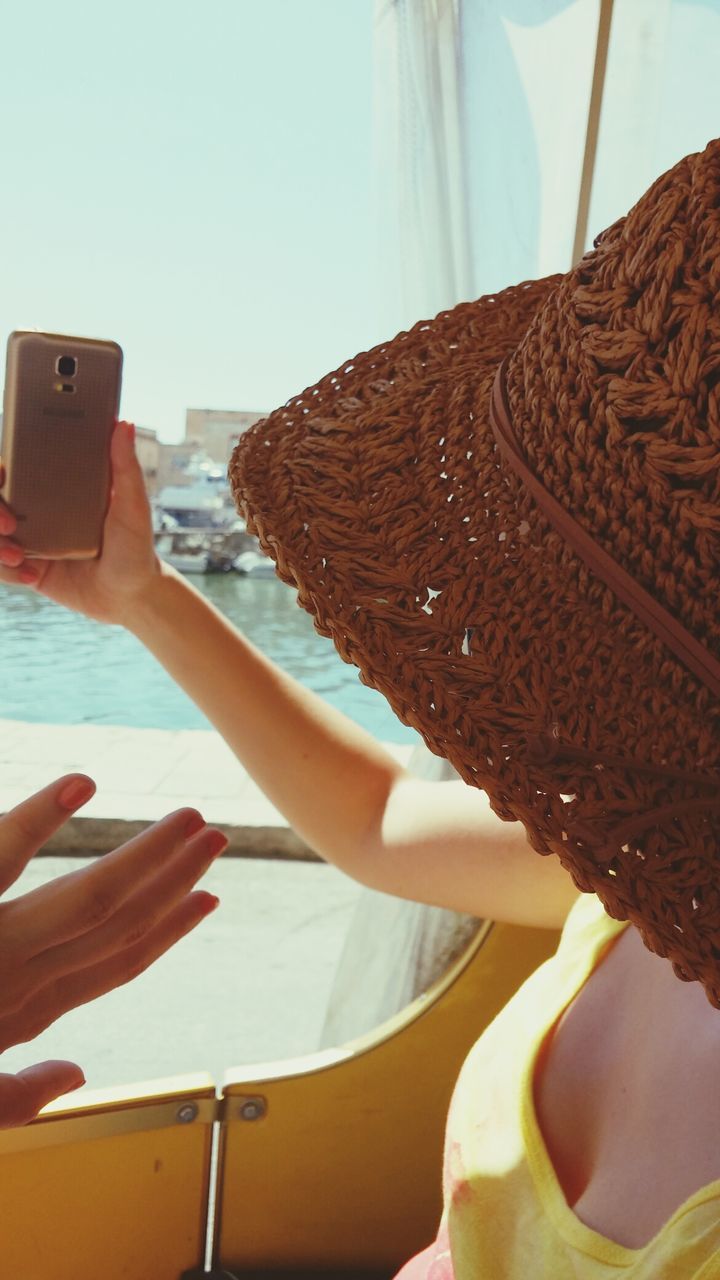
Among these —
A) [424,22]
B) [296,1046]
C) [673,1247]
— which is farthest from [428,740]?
[296,1046]

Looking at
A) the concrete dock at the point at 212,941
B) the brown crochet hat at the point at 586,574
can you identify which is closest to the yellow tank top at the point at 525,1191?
the brown crochet hat at the point at 586,574

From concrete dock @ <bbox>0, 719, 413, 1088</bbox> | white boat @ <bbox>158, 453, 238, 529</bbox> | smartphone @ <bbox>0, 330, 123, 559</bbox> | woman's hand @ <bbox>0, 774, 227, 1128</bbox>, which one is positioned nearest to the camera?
woman's hand @ <bbox>0, 774, 227, 1128</bbox>

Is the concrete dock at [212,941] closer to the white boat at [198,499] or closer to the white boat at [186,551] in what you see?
the white boat at [186,551]

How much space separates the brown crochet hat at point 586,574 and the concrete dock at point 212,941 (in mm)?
1666

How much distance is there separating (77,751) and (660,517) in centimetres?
374

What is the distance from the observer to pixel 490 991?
100 centimetres

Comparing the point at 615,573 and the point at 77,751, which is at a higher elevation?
the point at 615,573

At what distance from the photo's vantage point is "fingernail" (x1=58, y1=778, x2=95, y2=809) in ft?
1.79

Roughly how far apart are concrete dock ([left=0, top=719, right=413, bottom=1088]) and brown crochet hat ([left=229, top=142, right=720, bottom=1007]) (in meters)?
1.67

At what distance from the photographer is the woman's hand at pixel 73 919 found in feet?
1.64

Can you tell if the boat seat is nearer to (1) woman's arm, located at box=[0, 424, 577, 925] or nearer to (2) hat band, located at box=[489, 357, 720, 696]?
(1) woman's arm, located at box=[0, 424, 577, 925]

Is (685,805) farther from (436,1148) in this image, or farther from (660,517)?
(436,1148)

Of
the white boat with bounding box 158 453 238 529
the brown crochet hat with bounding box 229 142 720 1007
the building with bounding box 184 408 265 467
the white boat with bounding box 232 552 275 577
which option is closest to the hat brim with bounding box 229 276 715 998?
the brown crochet hat with bounding box 229 142 720 1007

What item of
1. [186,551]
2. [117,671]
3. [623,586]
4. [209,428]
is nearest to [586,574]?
[623,586]
